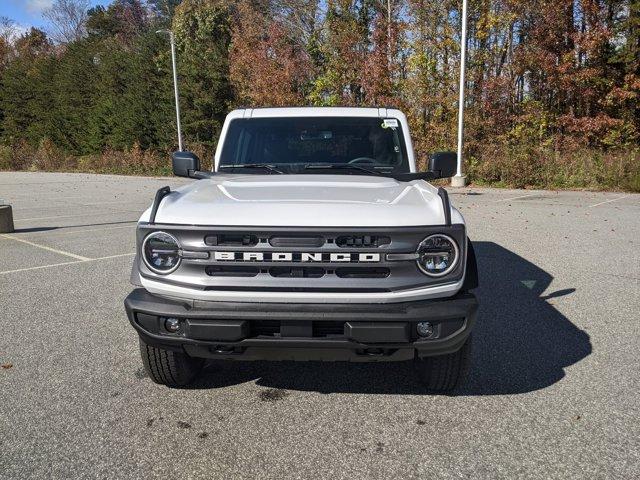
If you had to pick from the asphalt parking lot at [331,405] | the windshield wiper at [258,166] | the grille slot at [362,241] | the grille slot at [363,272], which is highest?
the windshield wiper at [258,166]

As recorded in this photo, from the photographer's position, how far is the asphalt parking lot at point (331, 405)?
276 centimetres

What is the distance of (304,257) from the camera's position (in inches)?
113

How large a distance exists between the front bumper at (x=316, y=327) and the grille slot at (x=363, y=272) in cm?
15

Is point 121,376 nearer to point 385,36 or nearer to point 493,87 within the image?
point 493,87

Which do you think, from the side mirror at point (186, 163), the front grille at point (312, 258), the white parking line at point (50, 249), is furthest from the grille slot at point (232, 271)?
the white parking line at point (50, 249)

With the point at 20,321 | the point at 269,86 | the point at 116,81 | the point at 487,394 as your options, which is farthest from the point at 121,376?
the point at 116,81

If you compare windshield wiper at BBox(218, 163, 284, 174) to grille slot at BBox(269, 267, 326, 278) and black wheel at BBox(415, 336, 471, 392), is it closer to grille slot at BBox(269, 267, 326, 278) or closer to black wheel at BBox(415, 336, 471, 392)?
grille slot at BBox(269, 267, 326, 278)

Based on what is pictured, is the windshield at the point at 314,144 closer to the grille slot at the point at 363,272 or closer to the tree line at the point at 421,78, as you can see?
the grille slot at the point at 363,272

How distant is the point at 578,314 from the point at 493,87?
19.3 metres

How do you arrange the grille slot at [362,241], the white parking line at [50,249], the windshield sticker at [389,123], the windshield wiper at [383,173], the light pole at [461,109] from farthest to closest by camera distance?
the light pole at [461,109] → the white parking line at [50,249] → the windshield sticker at [389,123] → the windshield wiper at [383,173] → the grille slot at [362,241]

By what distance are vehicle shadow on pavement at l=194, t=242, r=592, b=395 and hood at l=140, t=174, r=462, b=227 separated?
122 centimetres

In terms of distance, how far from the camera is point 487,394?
3.50m

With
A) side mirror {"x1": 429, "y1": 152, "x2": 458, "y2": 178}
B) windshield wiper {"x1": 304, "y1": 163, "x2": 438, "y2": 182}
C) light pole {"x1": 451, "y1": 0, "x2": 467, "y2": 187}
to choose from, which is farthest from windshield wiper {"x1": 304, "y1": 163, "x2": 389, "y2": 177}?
light pole {"x1": 451, "y1": 0, "x2": 467, "y2": 187}

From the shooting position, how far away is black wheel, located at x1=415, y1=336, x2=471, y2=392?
10.7ft
